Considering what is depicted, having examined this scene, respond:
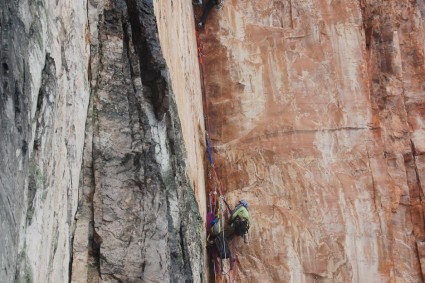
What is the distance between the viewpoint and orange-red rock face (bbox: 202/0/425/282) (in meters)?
10.7

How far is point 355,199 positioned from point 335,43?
319 cm

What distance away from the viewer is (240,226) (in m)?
10.2

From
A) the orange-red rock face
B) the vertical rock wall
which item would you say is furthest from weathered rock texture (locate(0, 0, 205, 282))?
the orange-red rock face

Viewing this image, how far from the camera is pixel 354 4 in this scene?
38.5 ft

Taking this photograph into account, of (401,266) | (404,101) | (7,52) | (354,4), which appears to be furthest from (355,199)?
(7,52)

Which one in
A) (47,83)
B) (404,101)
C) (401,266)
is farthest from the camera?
(404,101)

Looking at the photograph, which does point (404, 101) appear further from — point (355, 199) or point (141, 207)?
point (141, 207)

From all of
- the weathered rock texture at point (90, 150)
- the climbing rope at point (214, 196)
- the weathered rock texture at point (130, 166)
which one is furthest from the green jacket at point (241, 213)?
the weathered rock texture at point (130, 166)

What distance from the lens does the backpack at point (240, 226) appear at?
10242 mm

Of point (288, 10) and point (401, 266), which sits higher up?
point (288, 10)

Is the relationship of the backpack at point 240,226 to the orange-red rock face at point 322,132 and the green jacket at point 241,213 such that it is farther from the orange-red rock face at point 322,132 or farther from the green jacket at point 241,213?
the orange-red rock face at point 322,132

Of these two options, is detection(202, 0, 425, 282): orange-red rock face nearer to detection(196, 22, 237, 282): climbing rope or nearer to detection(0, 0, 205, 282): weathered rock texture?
detection(196, 22, 237, 282): climbing rope

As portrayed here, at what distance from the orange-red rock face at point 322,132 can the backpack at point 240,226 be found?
21.8 inches

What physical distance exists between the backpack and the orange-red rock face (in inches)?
21.8
